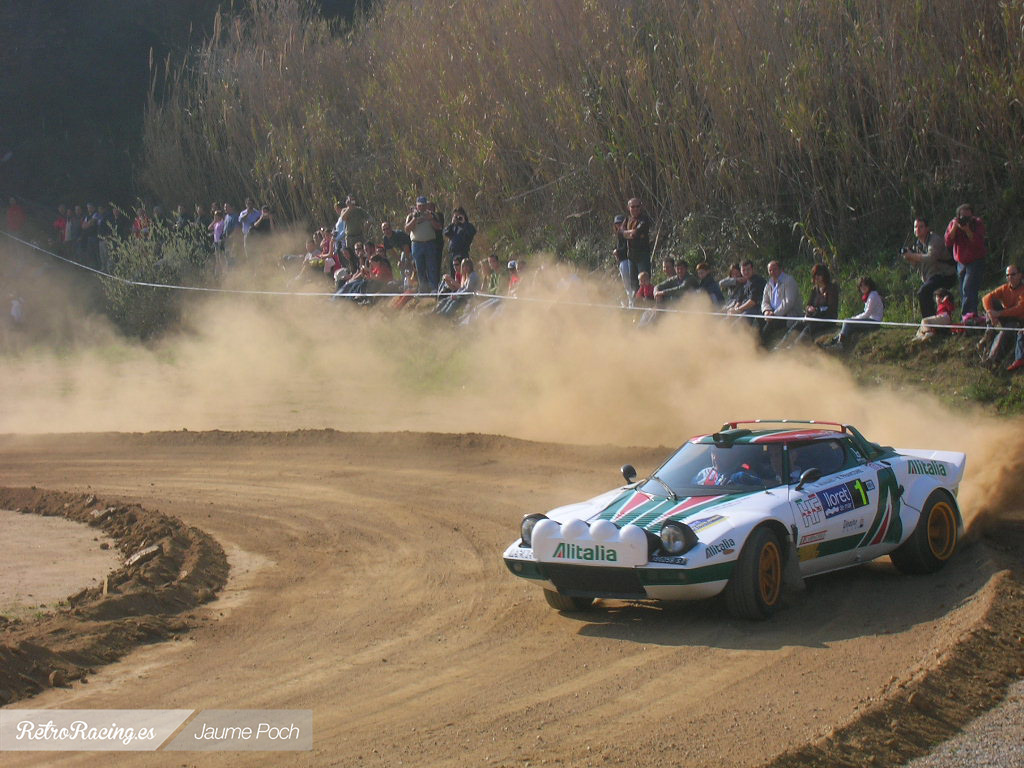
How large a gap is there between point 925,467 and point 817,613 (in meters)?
1.99

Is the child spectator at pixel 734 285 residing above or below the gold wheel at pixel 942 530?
above

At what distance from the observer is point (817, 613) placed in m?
8.19

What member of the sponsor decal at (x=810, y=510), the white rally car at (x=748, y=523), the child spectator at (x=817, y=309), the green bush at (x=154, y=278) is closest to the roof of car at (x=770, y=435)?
the white rally car at (x=748, y=523)

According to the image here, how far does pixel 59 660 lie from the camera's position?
761 centimetres

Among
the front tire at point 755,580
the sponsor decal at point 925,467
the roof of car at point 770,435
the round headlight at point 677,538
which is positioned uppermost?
the roof of car at point 770,435

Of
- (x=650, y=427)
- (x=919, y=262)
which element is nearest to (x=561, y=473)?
(x=650, y=427)

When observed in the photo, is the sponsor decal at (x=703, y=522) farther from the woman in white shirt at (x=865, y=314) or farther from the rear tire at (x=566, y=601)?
the woman in white shirt at (x=865, y=314)

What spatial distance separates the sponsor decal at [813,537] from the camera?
27.4ft

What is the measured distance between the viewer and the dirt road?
598cm

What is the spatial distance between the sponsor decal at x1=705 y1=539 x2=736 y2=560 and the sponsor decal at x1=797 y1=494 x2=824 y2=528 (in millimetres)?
844

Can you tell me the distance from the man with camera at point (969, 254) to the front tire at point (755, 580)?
7.33 meters

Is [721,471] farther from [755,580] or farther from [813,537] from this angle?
[755,580]

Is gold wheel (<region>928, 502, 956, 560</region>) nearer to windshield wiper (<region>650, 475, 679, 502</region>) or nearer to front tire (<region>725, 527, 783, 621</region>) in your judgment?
front tire (<region>725, 527, 783, 621</region>)

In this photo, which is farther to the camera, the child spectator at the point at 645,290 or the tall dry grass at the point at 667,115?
the child spectator at the point at 645,290
